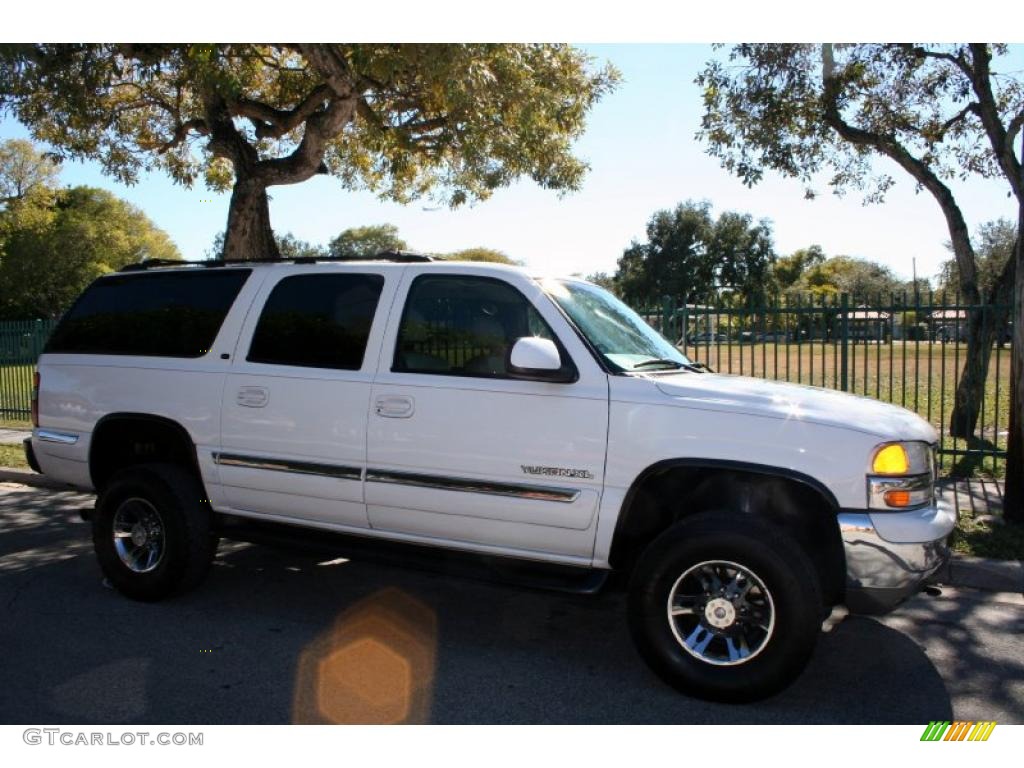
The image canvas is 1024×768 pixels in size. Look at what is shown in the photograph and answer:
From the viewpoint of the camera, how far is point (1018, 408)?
7059 millimetres

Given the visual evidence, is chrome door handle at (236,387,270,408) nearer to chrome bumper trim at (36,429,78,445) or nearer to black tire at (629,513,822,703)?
chrome bumper trim at (36,429,78,445)

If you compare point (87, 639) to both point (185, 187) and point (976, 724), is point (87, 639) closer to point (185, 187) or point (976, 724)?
point (976, 724)

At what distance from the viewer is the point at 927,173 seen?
11.8 meters

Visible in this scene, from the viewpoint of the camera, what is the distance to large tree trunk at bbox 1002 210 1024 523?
22.7 feet

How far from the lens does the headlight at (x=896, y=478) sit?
12.1 ft

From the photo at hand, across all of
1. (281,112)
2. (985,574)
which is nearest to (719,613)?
(985,574)

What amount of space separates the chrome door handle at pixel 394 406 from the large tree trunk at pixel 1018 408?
5.32 meters

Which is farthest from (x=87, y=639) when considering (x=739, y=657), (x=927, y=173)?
(x=927, y=173)

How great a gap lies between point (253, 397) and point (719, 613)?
9.29ft

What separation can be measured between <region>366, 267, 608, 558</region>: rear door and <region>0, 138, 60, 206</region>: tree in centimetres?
5191

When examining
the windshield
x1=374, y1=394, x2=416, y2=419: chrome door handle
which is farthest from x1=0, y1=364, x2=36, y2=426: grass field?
the windshield

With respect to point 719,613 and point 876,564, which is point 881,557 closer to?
point 876,564

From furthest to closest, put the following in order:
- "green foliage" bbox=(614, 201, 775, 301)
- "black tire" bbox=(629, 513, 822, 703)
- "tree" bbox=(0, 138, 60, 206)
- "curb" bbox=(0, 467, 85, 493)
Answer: "green foliage" bbox=(614, 201, 775, 301) < "tree" bbox=(0, 138, 60, 206) < "curb" bbox=(0, 467, 85, 493) < "black tire" bbox=(629, 513, 822, 703)

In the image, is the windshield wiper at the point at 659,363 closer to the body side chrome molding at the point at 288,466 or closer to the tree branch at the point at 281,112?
the body side chrome molding at the point at 288,466
